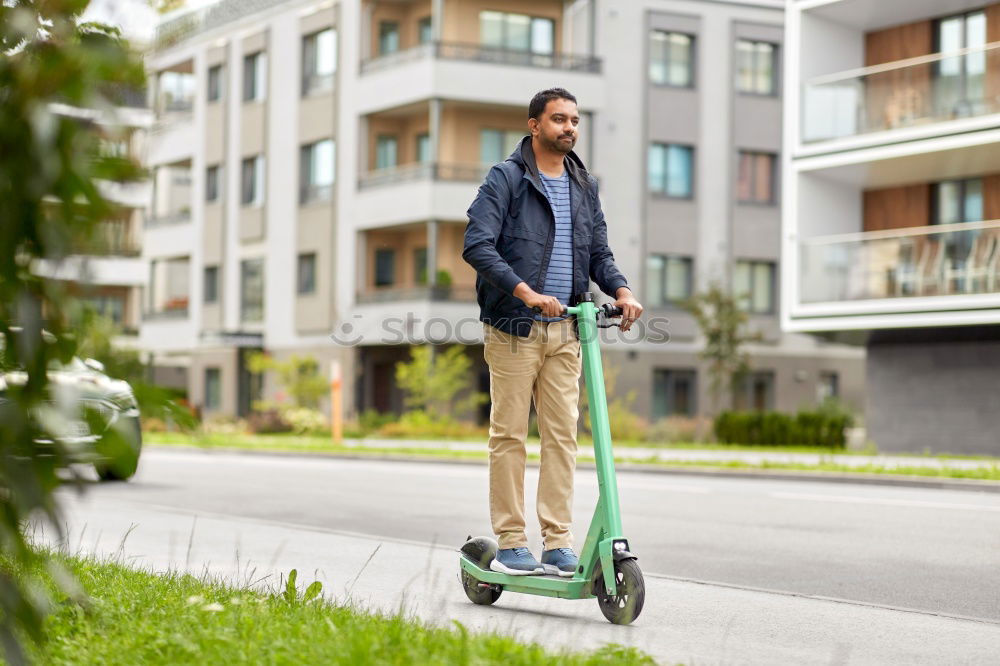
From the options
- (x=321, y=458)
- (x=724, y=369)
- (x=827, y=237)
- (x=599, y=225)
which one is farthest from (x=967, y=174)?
(x=599, y=225)

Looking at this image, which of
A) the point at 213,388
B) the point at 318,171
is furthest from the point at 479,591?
the point at 213,388

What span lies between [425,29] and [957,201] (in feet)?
57.0

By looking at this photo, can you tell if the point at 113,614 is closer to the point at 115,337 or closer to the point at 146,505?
the point at 115,337

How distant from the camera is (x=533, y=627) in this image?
5.64 metres

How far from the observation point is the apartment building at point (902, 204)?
2389cm

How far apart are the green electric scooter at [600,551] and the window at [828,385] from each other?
121ft

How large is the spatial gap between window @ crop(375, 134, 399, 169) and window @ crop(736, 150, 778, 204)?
33.1 ft

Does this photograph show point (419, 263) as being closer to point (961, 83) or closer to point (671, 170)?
point (671, 170)

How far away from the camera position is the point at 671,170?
39.8 metres

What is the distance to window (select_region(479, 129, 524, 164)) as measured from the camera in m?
37.6

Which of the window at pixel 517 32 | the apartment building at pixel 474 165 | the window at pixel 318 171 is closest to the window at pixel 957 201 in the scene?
the apartment building at pixel 474 165

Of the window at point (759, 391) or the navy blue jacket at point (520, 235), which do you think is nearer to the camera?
the navy blue jacket at point (520, 235)

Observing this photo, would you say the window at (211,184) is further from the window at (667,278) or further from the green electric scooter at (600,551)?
the green electric scooter at (600,551)

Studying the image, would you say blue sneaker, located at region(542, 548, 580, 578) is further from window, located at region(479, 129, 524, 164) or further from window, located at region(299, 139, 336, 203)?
window, located at region(299, 139, 336, 203)
